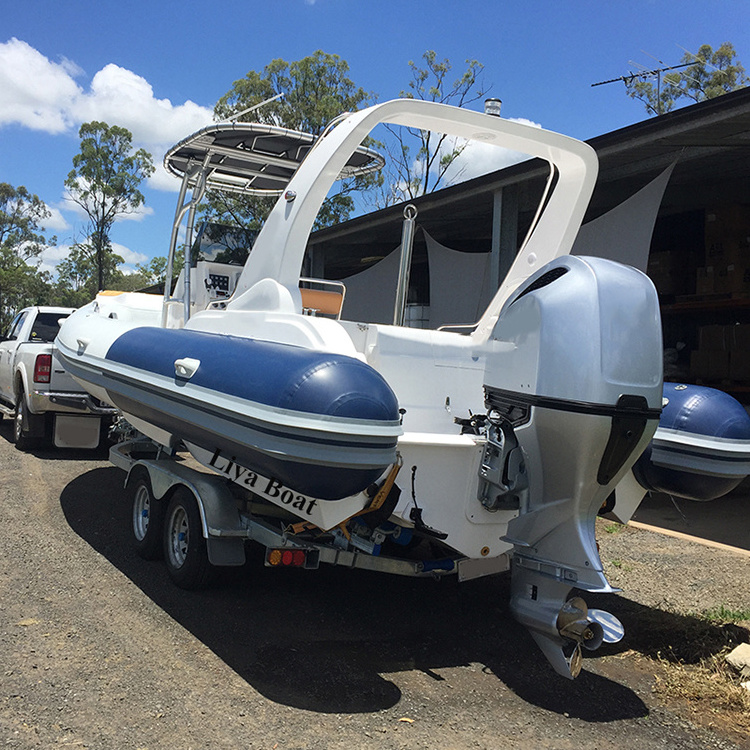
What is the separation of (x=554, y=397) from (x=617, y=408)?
10.7 inches

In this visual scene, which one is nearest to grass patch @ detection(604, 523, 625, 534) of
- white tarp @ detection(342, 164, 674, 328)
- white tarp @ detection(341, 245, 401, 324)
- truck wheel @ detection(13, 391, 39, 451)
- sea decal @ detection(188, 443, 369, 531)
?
white tarp @ detection(342, 164, 674, 328)

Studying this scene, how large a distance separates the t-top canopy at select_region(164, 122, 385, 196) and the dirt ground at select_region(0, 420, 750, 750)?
3.10 meters

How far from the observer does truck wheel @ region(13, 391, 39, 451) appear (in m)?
8.84

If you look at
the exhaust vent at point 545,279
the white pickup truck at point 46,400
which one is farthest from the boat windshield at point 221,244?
the exhaust vent at point 545,279

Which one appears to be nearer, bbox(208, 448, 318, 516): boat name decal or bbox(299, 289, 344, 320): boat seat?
bbox(208, 448, 318, 516): boat name decal

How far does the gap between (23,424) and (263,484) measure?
608 cm

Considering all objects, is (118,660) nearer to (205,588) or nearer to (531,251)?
(205,588)

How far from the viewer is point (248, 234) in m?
6.62

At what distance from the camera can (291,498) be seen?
12.4 feet

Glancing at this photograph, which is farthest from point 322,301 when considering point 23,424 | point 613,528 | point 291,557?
point 23,424

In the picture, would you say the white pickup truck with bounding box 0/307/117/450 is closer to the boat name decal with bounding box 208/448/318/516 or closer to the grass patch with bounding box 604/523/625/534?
the boat name decal with bounding box 208/448/318/516

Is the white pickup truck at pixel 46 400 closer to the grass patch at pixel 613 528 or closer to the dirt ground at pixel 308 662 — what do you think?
the dirt ground at pixel 308 662

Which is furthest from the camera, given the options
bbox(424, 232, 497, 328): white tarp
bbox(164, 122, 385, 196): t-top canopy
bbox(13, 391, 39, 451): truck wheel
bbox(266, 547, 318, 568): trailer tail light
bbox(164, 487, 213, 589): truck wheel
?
bbox(424, 232, 497, 328): white tarp

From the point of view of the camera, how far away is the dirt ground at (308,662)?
10.4 ft
